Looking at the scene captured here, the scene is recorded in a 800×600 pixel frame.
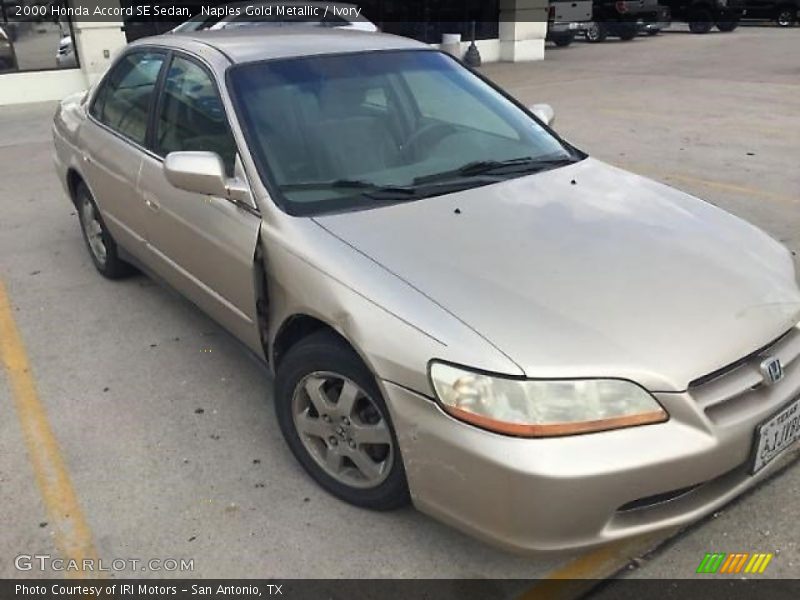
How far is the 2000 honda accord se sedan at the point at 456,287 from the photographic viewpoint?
6.56ft

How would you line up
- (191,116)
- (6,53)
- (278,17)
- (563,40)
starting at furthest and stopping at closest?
(563,40), (6,53), (278,17), (191,116)

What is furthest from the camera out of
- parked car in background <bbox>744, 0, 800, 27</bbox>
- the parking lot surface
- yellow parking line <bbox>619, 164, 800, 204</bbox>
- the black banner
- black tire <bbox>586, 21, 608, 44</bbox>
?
parked car in background <bbox>744, 0, 800, 27</bbox>

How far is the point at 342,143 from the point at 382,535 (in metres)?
1.54

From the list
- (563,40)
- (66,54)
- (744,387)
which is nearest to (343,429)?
(744,387)

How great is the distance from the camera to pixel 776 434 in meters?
2.19

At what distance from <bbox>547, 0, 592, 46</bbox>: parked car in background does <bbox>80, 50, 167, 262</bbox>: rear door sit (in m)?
18.0

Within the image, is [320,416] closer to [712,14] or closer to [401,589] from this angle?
[401,589]

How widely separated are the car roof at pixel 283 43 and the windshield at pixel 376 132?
0.06 meters

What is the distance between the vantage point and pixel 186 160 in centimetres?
281

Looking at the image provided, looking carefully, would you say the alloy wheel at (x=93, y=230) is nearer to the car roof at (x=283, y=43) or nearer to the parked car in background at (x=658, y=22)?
the car roof at (x=283, y=43)

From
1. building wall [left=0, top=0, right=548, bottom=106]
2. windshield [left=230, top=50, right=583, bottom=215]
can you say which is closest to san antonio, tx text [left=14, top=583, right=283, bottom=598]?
windshield [left=230, top=50, right=583, bottom=215]

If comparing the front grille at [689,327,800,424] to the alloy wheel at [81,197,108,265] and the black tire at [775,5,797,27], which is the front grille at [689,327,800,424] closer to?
the alloy wheel at [81,197,108,265]

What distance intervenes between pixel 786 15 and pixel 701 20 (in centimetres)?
370

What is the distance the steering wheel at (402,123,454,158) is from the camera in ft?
10.3
